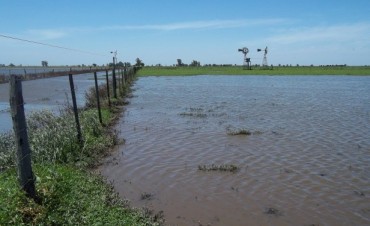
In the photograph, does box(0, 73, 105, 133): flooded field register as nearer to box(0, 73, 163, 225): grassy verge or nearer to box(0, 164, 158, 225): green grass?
box(0, 73, 163, 225): grassy verge

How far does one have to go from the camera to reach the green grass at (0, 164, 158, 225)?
18.2ft

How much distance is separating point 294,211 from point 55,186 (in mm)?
4223

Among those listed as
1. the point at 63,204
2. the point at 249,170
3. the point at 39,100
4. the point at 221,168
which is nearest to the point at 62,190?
the point at 63,204

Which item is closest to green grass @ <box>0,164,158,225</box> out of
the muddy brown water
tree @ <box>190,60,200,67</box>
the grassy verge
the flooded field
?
the grassy verge

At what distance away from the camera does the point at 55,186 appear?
6590 mm

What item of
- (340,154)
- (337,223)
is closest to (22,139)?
(337,223)

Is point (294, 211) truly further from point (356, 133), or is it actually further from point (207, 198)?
point (356, 133)

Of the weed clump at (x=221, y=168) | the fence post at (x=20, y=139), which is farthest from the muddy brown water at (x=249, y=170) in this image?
the fence post at (x=20, y=139)

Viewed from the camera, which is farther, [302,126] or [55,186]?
[302,126]

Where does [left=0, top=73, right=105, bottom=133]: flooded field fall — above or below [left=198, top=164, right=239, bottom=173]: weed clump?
below

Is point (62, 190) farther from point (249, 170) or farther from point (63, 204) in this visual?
point (249, 170)

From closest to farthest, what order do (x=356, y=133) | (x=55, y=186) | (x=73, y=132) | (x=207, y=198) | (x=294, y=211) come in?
(x=55, y=186), (x=294, y=211), (x=207, y=198), (x=73, y=132), (x=356, y=133)

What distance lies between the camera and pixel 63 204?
6156 millimetres

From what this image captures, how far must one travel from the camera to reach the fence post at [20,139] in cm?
595
